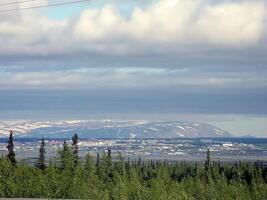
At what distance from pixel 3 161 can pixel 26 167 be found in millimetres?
1383

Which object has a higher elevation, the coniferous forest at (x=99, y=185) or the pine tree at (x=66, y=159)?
the pine tree at (x=66, y=159)

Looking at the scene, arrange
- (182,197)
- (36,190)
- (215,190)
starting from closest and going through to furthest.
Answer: (182,197) < (215,190) < (36,190)

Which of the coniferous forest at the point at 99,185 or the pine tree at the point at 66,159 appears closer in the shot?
the coniferous forest at the point at 99,185

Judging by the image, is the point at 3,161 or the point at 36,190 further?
the point at 3,161

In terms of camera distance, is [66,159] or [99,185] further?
[66,159]

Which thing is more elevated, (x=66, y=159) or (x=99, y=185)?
(x=66, y=159)

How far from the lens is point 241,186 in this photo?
30.5 m

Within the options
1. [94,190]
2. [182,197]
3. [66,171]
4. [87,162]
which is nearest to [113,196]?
[94,190]

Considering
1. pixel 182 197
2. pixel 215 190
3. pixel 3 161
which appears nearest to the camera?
pixel 182 197

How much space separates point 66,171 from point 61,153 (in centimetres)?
278

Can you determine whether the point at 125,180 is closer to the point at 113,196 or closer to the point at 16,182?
the point at 113,196

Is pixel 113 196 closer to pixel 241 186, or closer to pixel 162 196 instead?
pixel 162 196

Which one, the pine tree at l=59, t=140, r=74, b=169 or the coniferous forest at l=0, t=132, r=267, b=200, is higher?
the pine tree at l=59, t=140, r=74, b=169

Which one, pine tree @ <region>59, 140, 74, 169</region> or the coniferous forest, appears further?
pine tree @ <region>59, 140, 74, 169</region>
